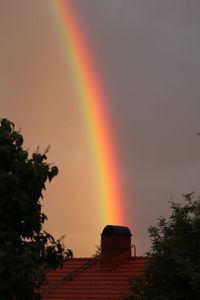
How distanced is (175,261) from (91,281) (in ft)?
38.5

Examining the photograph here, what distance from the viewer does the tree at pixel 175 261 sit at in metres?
14.6

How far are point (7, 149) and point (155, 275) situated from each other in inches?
207

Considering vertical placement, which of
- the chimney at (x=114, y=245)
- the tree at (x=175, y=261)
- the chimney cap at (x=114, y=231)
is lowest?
the tree at (x=175, y=261)

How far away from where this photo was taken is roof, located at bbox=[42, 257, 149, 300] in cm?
2425

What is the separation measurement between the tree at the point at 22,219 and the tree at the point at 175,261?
2915 millimetres

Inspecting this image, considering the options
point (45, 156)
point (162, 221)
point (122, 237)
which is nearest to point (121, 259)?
point (122, 237)

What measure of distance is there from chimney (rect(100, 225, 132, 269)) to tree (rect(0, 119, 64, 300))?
44.5ft

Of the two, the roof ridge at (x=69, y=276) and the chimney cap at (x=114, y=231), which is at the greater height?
the chimney cap at (x=114, y=231)

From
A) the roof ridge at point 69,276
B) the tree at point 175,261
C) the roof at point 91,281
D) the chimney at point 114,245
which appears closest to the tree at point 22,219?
the tree at point 175,261

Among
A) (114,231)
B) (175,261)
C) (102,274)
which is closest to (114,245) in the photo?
(114,231)

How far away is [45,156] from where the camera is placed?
14211 millimetres

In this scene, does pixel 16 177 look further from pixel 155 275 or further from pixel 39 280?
pixel 155 275

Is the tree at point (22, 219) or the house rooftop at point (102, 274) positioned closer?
the tree at point (22, 219)

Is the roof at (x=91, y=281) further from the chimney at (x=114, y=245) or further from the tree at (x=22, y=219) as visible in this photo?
the tree at (x=22, y=219)
